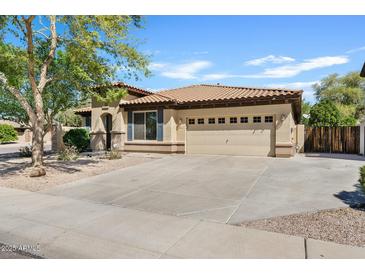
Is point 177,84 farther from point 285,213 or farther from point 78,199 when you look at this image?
point 285,213

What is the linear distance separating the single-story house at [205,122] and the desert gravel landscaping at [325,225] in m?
8.34

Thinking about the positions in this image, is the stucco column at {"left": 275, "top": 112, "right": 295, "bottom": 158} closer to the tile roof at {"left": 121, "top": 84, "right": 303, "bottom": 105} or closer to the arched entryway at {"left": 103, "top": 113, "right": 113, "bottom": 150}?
the tile roof at {"left": 121, "top": 84, "right": 303, "bottom": 105}

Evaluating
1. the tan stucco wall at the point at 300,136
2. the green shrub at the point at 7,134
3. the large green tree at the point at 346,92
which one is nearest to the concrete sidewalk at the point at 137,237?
the tan stucco wall at the point at 300,136

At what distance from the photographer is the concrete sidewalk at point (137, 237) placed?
3.91 m

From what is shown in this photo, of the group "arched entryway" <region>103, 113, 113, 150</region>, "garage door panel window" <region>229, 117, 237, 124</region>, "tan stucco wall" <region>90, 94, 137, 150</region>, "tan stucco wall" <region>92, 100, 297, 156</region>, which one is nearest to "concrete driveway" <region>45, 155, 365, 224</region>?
"tan stucco wall" <region>92, 100, 297, 156</region>

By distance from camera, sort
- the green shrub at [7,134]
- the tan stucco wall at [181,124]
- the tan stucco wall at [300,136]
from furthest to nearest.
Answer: the green shrub at [7,134] < the tan stucco wall at [300,136] < the tan stucco wall at [181,124]

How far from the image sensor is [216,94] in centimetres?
1612

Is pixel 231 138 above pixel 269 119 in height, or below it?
below

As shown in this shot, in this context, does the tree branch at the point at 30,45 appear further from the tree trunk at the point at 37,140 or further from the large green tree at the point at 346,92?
the large green tree at the point at 346,92

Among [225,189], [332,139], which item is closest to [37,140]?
[225,189]

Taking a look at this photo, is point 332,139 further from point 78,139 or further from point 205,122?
point 78,139

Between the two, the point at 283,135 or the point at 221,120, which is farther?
the point at 221,120

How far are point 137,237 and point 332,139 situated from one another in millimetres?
16252
